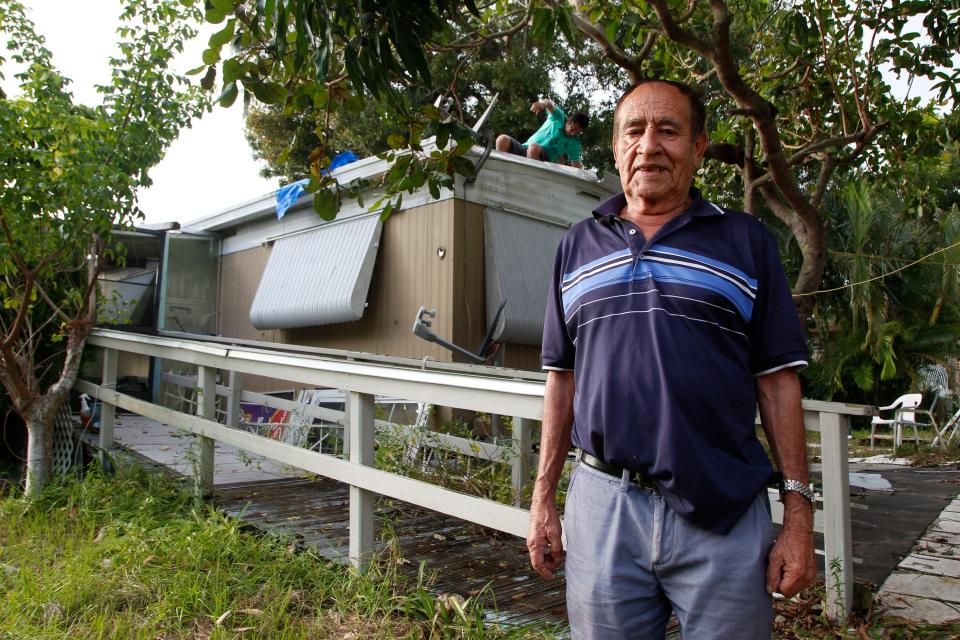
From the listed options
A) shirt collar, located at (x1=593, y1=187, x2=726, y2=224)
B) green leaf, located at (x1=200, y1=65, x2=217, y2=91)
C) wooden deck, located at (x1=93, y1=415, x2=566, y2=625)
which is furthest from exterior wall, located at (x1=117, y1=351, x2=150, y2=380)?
shirt collar, located at (x1=593, y1=187, x2=726, y2=224)

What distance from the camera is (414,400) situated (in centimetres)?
356

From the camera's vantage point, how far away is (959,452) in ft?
32.6

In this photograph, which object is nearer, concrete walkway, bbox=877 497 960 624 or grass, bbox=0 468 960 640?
grass, bbox=0 468 960 640

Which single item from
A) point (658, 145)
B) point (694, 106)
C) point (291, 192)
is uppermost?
point (291, 192)

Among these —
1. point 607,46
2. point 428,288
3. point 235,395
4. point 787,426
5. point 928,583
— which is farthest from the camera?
point 428,288

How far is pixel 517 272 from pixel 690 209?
584 cm

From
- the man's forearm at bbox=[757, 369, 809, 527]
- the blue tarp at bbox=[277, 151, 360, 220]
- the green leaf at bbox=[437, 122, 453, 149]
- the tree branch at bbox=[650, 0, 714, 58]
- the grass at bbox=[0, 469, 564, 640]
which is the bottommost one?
the grass at bbox=[0, 469, 564, 640]

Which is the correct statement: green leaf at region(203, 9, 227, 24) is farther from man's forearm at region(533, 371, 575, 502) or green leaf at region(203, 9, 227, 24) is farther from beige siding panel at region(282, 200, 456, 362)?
beige siding panel at region(282, 200, 456, 362)

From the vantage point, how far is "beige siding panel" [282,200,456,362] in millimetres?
7348

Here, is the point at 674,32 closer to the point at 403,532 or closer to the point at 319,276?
the point at 403,532

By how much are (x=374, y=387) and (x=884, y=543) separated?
3.06 m

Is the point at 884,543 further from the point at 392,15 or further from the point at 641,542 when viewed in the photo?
the point at 392,15

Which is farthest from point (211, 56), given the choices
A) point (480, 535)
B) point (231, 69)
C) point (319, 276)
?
point (319, 276)

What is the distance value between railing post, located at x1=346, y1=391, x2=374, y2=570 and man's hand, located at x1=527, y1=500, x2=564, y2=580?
1680 millimetres
